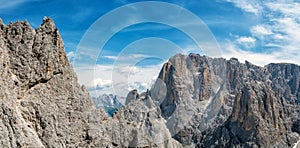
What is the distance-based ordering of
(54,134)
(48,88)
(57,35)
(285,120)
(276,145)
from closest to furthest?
(54,134), (48,88), (57,35), (276,145), (285,120)

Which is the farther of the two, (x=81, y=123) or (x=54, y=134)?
(x=81, y=123)

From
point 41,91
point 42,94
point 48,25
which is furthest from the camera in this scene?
point 48,25

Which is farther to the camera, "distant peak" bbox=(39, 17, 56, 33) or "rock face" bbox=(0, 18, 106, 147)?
"distant peak" bbox=(39, 17, 56, 33)

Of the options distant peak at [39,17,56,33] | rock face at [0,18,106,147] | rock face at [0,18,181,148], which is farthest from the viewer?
distant peak at [39,17,56,33]

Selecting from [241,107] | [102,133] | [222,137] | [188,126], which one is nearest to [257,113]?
[241,107]

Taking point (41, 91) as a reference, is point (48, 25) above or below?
above

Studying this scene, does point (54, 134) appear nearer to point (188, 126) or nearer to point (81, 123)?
point (81, 123)

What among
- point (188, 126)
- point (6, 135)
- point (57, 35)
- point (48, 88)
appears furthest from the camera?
point (188, 126)

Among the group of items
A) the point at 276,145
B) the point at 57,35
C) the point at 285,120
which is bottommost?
the point at 276,145

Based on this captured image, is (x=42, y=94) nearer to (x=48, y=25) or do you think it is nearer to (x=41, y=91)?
(x=41, y=91)

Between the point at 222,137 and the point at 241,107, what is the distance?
1268 centimetres

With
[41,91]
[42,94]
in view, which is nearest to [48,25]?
[41,91]

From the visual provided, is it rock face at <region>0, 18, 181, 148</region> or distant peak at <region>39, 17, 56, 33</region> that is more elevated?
distant peak at <region>39, 17, 56, 33</region>

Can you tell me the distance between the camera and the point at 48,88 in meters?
26.9
